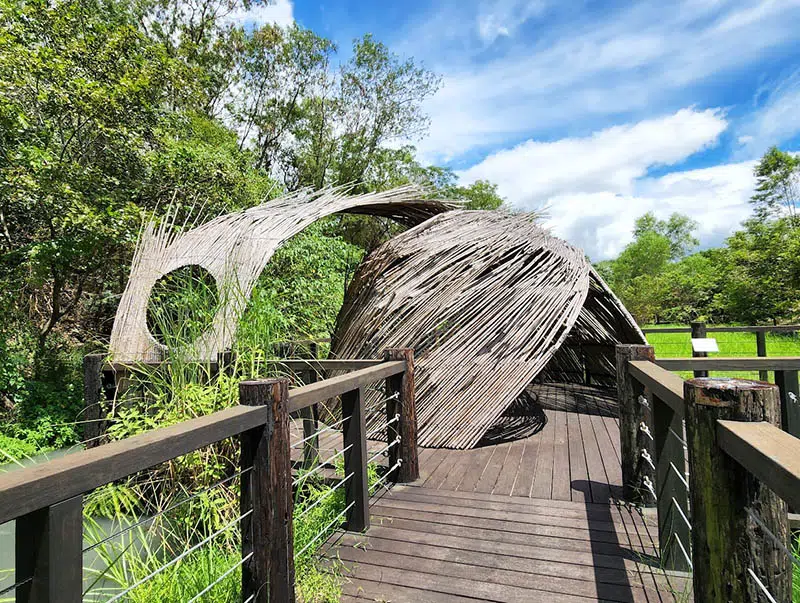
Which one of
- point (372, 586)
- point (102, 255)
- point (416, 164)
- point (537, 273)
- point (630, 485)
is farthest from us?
point (416, 164)

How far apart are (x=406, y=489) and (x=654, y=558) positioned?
52.1 inches

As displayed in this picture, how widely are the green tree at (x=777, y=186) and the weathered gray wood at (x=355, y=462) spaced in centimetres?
2543

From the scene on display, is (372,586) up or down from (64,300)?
down

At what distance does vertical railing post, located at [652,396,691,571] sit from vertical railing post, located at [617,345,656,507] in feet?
1.77

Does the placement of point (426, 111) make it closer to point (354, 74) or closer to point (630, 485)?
point (354, 74)

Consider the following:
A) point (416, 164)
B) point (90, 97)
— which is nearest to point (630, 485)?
point (90, 97)

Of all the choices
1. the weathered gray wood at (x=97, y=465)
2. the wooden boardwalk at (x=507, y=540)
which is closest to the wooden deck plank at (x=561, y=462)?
the wooden boardwalk at (x=507, y=540)

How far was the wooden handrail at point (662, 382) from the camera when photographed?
4.52 ft

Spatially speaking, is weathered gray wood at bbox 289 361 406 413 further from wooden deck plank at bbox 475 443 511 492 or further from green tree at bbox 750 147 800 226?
green tree at bbox 750 147 800 226

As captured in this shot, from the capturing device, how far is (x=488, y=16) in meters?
8.34

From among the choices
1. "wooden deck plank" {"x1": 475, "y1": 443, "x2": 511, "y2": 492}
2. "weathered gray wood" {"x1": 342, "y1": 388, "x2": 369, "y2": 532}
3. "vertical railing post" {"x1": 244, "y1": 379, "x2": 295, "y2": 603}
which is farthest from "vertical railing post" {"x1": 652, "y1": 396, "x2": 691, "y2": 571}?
"vertical railing post" {"x1": 244, "y1": 379, "x2": 295, "y2": 603}

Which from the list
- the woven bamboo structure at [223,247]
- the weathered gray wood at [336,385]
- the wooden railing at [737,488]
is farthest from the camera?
the woven bamboo structure at [223,247]

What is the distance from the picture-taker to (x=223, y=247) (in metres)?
4.25

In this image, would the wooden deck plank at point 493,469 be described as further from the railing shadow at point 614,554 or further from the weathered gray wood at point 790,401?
the weathered gray wood at point 790,401
